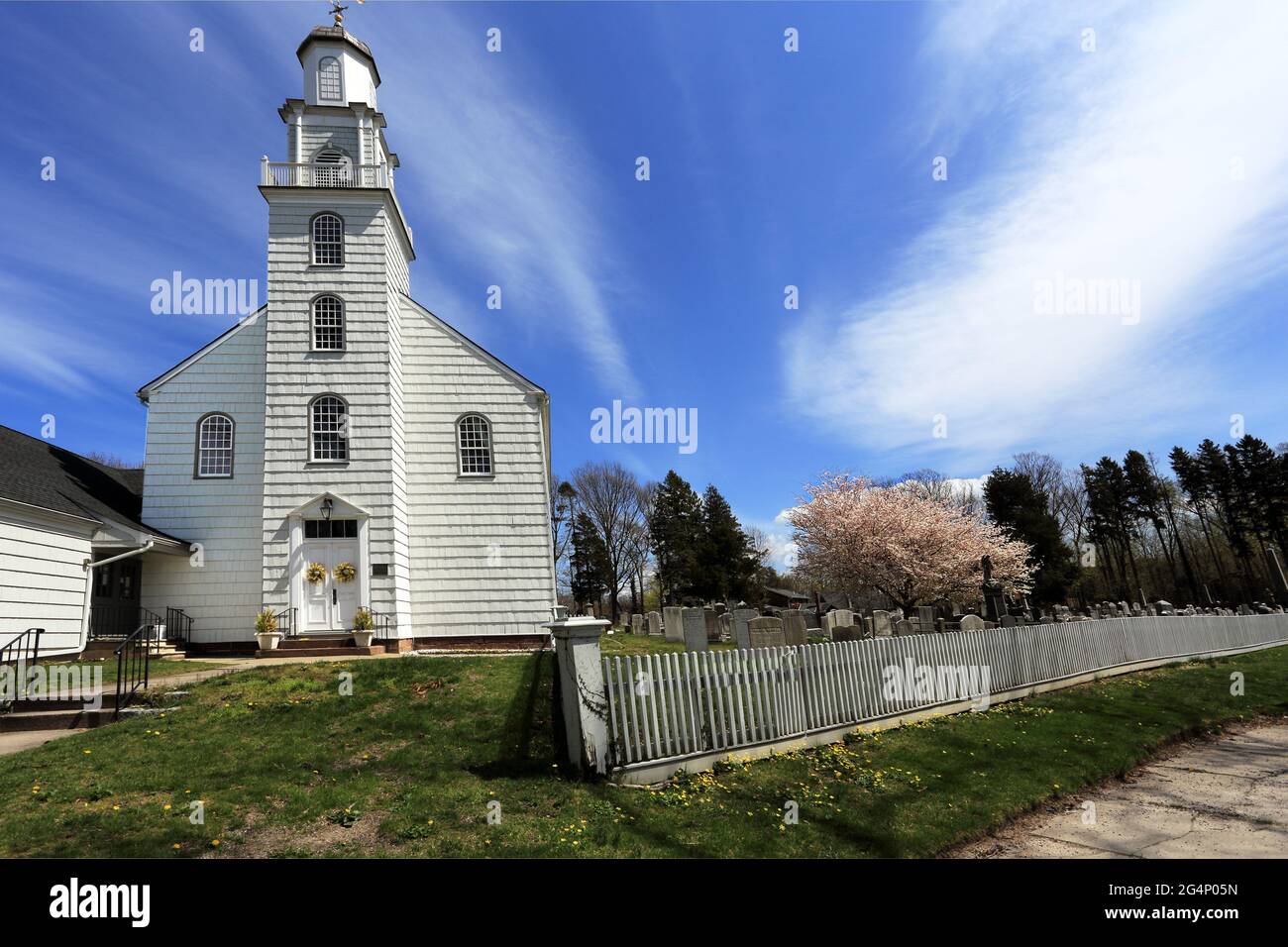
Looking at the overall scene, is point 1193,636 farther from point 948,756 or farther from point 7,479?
point 7,479

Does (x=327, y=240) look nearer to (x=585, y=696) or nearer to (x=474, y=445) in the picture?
(x=474, y=445)

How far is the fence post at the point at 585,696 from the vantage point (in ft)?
21.9

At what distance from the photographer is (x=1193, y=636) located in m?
20.2

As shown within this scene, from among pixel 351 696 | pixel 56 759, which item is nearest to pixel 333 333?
pixel 351 696

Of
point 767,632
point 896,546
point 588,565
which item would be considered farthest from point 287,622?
point 588,565

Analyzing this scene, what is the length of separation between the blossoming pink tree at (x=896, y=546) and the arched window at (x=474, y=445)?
17561 millimetres

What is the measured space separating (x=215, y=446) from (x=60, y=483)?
3258 millimetres

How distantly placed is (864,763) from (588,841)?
13.7 feet

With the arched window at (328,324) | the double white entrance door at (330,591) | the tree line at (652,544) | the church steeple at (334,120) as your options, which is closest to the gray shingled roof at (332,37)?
the church steeple at (334,120)

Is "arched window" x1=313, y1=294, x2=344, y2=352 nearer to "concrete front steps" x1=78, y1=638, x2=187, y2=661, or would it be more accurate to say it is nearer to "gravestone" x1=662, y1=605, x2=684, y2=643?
"concrete front steps" x1=78, y1=638, x2=187, y2=661

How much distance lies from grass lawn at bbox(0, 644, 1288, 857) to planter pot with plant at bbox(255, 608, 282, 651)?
455 cm

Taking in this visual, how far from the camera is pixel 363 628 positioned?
15.5 m

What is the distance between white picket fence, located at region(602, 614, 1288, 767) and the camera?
711cm

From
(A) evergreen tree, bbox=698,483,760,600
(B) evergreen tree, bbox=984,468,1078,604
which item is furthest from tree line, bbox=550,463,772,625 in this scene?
(B) evergreen tree, bbox=984,468,1078,604
